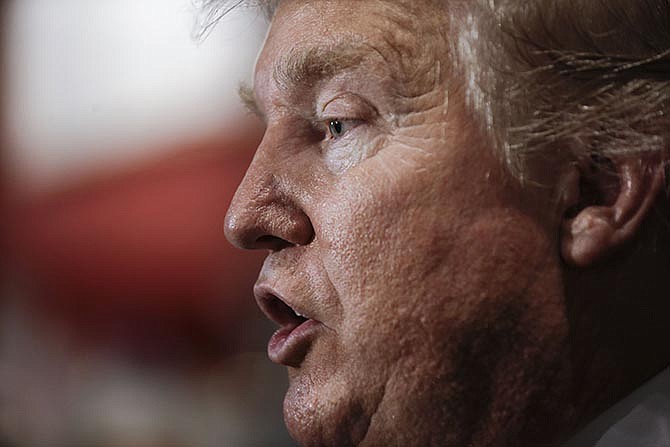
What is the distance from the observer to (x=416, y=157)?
0.78 metres

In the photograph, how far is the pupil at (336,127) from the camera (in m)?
0.83

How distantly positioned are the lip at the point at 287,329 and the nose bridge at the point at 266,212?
0.16 ft

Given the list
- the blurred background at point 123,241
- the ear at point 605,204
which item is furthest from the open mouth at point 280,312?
the blurred background at point 123,241

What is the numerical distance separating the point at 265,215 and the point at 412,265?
6.0 inches

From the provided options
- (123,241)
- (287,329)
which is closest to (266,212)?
(287,329)

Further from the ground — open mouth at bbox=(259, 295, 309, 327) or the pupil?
the pupil

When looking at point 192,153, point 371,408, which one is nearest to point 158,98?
point 192,153

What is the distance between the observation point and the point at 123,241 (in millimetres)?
1782

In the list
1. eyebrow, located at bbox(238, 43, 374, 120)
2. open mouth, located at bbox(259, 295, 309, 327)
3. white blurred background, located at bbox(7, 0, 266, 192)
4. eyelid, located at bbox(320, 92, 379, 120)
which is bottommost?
open mouth, located at bbox(259, 295, 309, 327)

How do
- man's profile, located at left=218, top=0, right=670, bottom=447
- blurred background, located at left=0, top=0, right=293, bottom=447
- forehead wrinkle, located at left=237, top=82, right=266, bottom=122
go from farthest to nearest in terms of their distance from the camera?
1. blurred background, located at left=0, top=0, right=293, bottom=447
2. forehead wrinkle, located at left=237, top=82, right=266, bottom=122
3. man's profile, located at left=218, top=0, right=670, bottom=447

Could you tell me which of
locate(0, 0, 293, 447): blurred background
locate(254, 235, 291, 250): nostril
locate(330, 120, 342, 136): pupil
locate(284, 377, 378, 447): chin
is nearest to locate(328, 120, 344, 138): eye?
locate(330, 120, 342, 136): pupil

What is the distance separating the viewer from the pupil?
831 mm

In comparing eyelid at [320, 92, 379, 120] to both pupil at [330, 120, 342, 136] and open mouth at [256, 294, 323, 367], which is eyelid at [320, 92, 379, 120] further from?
open mouth at [256, 294, 323, 367]

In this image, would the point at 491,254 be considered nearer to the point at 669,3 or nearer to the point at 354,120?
the point at 354,120
